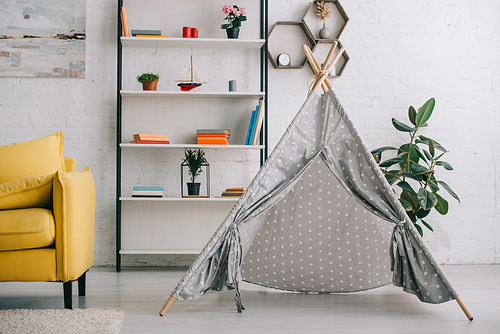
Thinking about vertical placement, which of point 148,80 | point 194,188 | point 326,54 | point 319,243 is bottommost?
point 319,243

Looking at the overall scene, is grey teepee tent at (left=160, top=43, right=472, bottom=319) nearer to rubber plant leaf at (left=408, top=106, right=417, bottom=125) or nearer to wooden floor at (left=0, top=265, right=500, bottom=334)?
wooden floor at (left=0, top=265, right=500, bottom=334)

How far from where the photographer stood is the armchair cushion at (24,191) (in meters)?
1.92

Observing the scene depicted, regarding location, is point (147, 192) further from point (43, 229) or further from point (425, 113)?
point (425, 113)

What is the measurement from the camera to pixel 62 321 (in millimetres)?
1769

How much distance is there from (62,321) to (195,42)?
208 centimetres

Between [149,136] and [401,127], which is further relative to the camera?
[401,127]

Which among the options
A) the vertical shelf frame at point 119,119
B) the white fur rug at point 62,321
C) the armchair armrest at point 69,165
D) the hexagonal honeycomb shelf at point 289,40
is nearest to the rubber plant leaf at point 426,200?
the vertical shelf frame at point 119,119

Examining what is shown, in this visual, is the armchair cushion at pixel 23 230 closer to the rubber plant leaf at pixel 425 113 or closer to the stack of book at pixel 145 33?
the stack of book at pixel 145 33

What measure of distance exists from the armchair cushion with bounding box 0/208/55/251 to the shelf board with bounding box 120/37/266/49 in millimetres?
1594

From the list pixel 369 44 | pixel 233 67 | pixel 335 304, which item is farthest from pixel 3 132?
pixel 369 44

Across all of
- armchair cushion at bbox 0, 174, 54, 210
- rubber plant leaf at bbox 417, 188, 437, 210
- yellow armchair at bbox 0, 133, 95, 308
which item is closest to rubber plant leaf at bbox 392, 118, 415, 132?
rubber plant leaf at bbox 417, 188, 437, 210

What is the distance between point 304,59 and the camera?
330 cm

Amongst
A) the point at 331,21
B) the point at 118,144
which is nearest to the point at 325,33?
the point at 331,21

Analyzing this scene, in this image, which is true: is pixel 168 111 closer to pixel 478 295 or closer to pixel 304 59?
pixel 304 59
